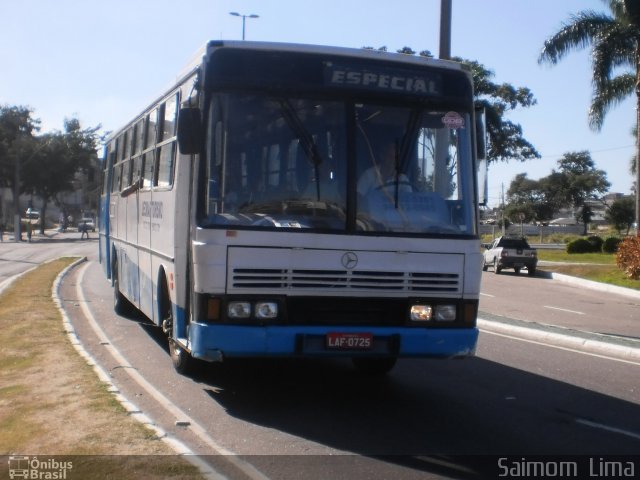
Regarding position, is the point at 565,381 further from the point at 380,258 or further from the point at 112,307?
the point at 112,307

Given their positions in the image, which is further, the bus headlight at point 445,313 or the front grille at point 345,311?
the bus headlight at point 445,313

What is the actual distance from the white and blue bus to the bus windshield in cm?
1

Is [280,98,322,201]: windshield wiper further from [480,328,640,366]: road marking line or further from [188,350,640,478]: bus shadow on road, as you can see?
[480,328,640,366]: road marking line

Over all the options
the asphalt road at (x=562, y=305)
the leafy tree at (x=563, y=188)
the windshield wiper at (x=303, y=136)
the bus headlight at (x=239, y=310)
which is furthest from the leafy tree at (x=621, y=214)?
the bus headlight at (x=239, y=310)

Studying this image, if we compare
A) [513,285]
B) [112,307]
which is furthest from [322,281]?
[513,285]

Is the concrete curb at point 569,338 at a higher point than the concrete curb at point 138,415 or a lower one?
lower

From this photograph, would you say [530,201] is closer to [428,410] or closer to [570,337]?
[570,337]

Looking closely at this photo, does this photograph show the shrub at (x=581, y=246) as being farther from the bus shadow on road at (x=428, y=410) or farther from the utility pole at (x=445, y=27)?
the bus shadow on road at (x=428, y=410)

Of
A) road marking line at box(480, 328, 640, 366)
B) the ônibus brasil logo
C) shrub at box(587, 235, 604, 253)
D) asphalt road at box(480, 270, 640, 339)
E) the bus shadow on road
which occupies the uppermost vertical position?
shrub at box(587, 235, 604, 253)

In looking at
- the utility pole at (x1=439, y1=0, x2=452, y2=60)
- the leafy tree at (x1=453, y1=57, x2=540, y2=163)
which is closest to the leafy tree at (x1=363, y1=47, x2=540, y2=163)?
the leafy tree at (x1=453, y1=57, x2=540, y2=163)

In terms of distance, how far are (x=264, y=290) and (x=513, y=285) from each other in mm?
23245

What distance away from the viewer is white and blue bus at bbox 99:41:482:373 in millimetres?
7883

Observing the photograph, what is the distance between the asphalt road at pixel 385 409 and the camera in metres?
6.84

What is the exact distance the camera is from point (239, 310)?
7859mm
